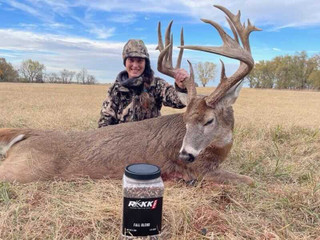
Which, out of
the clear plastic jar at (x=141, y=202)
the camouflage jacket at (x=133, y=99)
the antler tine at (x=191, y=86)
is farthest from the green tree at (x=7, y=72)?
the clear plastic jar at (x=141, y=202)

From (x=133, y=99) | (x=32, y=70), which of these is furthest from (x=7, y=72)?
(x=133, y=99)

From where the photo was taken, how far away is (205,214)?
296cm

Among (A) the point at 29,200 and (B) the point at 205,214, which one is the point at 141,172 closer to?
(B) the point at 205,214

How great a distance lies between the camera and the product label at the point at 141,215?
2.29 m

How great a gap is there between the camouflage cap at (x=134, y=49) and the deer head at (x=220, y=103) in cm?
162

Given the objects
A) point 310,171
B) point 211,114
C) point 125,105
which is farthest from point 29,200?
point 310,171

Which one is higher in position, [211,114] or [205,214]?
[211,114]

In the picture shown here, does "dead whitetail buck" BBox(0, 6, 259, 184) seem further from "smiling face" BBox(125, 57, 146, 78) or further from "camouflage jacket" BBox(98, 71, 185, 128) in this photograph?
"smiling face" BBox(125, 57, 146, 78)

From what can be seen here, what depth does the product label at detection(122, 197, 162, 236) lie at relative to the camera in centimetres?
229

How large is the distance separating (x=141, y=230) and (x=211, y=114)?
1.97 metres

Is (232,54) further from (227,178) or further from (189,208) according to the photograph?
(189,208)

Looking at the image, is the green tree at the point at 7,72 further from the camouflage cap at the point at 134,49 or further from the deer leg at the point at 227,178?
the deer leg at the point at 227,178

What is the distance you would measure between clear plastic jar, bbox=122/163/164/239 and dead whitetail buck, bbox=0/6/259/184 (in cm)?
148

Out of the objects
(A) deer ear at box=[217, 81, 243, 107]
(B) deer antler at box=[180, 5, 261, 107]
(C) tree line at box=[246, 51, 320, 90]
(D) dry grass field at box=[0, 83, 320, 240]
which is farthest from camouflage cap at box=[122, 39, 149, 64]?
(C) tree line at box=[246, 51, 320, 90]
